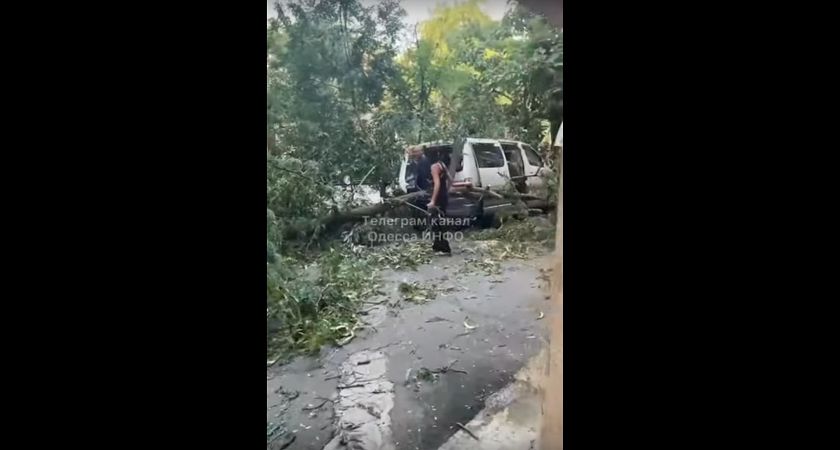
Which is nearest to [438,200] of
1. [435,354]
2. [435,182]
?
[435,182]

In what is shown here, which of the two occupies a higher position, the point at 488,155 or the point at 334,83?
the point at 334,83

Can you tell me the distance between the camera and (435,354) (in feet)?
5.17

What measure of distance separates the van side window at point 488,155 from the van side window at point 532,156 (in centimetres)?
8

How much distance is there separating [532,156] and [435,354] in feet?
2.34

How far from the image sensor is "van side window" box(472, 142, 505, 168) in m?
1.62

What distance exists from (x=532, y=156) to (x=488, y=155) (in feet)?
0.47

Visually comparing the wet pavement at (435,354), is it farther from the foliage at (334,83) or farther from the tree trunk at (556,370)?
the foliage at (334,83)

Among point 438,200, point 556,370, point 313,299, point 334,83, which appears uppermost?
point 334,83

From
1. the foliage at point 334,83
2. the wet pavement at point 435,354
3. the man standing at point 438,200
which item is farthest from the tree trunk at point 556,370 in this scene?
the foliage at point 334,83

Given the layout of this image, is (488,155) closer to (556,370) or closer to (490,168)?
(490,168)

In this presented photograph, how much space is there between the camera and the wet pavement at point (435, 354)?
1.52m
